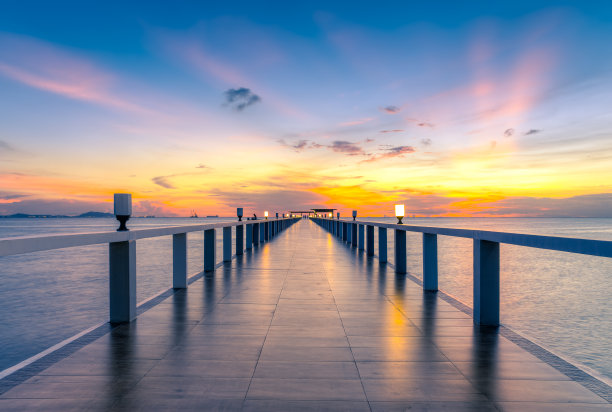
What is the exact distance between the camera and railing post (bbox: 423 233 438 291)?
22.6ft

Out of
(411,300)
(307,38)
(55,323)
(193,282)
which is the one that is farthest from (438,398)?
(307,38)

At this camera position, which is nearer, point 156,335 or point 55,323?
point 156,335

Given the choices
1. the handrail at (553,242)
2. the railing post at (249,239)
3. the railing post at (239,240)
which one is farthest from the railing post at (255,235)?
the handrail at (553,242)

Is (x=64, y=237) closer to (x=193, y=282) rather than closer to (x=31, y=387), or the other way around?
(x=31, y=387)

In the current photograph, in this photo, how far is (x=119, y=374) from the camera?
3.30 metres

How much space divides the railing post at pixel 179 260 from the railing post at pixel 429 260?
13.8 ft

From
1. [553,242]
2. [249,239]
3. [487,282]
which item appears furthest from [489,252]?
[249,239]

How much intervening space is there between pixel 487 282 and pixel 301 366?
2.57m

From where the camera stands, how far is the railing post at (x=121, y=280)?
4.79m

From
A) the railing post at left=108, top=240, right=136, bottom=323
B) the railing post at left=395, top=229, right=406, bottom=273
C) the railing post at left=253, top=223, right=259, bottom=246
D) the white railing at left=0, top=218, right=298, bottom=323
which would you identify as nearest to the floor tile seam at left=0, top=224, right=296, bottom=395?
the railing post at left=108, top=240, right=136, bottom=323

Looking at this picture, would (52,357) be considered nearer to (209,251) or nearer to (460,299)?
(209,251)

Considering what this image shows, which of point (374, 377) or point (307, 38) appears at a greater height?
point (307, 38)

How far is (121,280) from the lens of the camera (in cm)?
481

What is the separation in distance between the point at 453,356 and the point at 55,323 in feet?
32.5
